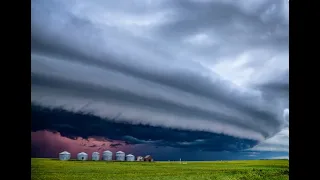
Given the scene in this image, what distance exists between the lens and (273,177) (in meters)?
4.03

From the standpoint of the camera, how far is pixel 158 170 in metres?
3.68

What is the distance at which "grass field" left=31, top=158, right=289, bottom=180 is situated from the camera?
11.1ft

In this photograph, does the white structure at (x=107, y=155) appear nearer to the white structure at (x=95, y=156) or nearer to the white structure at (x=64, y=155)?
the white structure at (x=95, y=156)

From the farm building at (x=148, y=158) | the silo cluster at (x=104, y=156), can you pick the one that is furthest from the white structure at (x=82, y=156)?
the farm building at (x=148, y=158)

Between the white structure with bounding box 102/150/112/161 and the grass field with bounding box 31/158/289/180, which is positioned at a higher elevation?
the white structure with bounding box 102/150/112/161

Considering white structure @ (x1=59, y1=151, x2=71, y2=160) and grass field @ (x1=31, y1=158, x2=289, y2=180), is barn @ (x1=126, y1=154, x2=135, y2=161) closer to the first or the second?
grass field @ (x1=31, y1=158, x2=289, y2=180)

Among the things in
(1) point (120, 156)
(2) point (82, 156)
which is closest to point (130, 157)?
(1) point (120, 156)

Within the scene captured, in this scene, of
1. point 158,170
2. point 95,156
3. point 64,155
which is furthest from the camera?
point 158,170

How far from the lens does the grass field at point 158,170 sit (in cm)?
339

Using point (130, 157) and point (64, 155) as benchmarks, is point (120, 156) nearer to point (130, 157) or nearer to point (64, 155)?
point (130, 157)

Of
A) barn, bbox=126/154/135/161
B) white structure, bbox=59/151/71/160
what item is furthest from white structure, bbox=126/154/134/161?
white structure, bbox=59/151/71/160
